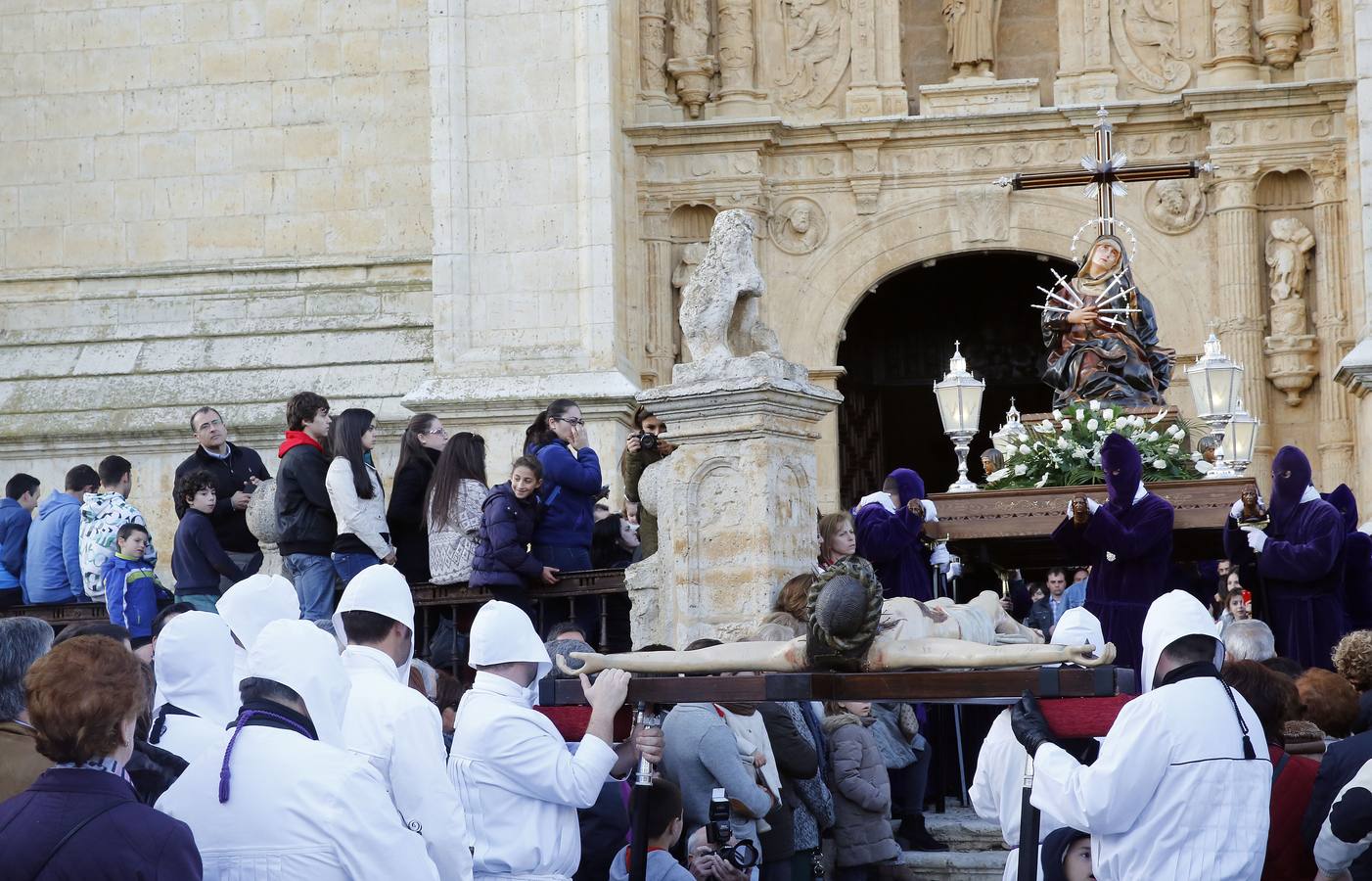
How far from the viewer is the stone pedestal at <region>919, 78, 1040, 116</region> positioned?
56.3 feet

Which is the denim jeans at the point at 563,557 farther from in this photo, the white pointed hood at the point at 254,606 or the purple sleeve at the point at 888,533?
the white pointed hood at the point at 254,606

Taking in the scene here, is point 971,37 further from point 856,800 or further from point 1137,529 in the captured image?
point 856,800

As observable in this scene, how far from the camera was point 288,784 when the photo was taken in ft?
14.5

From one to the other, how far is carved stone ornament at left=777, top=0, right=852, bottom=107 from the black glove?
12.9 metres

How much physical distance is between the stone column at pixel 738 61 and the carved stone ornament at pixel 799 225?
2.91ft

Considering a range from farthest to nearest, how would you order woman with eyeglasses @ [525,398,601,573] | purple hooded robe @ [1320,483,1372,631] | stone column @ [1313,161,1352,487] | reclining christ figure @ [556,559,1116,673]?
stone column @ [1313,161,1352,487] → woman with eyeglasses @ [525,398,601,573] → purple hooded robe @ [1320,483,1372,631] → reclining christ figure @ [556,559,1116,673]

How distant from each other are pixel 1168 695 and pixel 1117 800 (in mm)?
317

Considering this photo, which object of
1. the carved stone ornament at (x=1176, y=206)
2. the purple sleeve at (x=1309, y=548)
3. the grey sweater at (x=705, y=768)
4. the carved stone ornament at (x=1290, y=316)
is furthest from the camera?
the carved stone ornament at (x=1176, y=206)

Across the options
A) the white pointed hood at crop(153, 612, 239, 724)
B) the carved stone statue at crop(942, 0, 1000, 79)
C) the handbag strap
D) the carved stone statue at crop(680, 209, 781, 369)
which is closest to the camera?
the handbag strap

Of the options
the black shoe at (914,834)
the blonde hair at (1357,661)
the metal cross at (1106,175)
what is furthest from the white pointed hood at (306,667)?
the metal cross at (1106,175)

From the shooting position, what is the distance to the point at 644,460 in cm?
1095

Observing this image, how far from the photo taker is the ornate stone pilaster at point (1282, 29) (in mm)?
16625

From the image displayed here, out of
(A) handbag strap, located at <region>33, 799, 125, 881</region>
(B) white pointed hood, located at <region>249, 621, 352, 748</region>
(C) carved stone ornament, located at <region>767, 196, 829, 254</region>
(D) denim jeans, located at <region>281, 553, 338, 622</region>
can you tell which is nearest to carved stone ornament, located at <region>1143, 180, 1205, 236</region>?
(C) carved stone ornament, located at <region>767, 196, 829, 254</region>

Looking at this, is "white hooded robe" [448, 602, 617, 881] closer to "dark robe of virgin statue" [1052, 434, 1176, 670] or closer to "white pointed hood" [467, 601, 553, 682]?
"white pointed hood" [467, 601, 553, 682]
